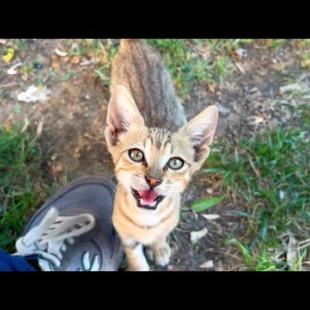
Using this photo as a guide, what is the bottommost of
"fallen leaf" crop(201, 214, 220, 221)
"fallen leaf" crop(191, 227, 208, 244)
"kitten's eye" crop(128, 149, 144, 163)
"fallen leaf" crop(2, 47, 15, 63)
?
"fallen leaf" crop(191, 227, 208, 244)

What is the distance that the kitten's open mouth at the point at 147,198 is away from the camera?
234 cm

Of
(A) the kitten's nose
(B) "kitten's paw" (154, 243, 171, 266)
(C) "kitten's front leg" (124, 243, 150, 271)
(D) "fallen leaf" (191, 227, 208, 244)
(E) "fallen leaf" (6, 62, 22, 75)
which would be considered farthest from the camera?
(E) "fallen leaf" (6, 62, 22, 75)

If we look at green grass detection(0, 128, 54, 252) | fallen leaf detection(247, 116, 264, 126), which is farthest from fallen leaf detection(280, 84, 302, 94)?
green grass detection(0, 128, 54, 252)

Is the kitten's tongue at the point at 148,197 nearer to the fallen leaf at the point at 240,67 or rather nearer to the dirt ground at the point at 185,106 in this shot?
the dirt ground at the point at 185,106

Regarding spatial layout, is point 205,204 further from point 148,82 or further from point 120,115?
point 120,115

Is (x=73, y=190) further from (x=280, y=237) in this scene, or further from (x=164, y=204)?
(x=280, y=237)

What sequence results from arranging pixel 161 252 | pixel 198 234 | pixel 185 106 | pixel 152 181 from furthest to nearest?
1. pixel 185 106
2. pixel 198 234
3. pixel 161 252
4. pixel 152 181

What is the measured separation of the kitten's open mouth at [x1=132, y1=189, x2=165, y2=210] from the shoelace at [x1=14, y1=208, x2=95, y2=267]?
51 cm

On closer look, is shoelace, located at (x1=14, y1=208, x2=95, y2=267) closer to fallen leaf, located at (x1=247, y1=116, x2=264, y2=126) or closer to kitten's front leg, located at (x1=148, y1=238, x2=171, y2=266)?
kitten's front leg, located at (x1=148, y1=238, x2=171, y2=266)

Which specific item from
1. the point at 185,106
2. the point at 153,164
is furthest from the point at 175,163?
the point at 185,106

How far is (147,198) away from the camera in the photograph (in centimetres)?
237

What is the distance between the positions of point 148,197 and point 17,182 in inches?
40.5

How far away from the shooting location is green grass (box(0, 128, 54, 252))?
2918 mm

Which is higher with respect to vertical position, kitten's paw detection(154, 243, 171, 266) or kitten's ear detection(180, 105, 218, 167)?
kitten's ear detection(180, 105, 218, 167)
